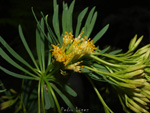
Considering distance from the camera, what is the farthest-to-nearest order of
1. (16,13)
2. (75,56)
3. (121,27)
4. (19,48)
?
(121,27)
(16,13)
(19,48)
(75,56)

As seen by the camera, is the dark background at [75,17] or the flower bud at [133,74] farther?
the dark background at [75,17]

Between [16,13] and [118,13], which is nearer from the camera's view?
[16,13]

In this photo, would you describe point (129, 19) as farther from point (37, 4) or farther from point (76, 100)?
point (37, 4)

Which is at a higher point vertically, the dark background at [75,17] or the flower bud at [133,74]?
the dark background at [75,17]

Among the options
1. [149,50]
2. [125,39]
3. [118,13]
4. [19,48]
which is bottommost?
[149,50]

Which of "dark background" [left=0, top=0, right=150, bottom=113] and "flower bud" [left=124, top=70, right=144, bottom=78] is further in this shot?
"dark background" [left=0, top=0, right=150, bottom=113]

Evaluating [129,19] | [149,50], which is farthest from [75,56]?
[129,19]

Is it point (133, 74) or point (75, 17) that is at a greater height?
point (75, 17)

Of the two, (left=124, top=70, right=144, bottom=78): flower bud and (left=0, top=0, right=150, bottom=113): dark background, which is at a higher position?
(left=0, top=0, right=150, bottom=113): dark background

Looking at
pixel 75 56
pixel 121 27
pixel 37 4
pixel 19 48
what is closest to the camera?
pixel 75 56

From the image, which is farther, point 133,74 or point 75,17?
point 75,17

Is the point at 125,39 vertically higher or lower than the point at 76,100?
higher
